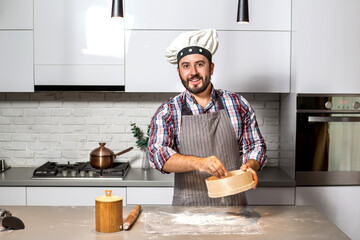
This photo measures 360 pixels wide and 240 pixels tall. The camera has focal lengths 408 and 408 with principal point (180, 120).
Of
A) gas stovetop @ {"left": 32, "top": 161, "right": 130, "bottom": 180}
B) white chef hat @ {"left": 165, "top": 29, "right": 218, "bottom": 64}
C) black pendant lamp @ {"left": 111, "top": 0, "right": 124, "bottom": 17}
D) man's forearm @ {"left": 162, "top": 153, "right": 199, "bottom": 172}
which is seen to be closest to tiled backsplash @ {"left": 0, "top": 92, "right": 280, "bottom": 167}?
gas stovetop @ {"left": 32, "top": 161, "right": 130, "bottom": 180}

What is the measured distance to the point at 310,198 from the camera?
3.04 m

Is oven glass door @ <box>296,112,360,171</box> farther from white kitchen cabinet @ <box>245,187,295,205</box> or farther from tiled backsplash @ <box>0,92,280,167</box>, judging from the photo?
tiled backsplash @ <box>0,92,280,167</box>

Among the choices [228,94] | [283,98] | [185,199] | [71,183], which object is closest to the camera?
[185,199]

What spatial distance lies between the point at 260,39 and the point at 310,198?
1262 millimetres

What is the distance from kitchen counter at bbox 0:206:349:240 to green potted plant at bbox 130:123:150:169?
1.44 meters

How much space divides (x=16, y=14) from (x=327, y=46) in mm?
2355

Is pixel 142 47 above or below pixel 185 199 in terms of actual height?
above

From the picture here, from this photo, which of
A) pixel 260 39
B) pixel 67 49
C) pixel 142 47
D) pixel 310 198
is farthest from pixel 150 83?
pixel 310 198

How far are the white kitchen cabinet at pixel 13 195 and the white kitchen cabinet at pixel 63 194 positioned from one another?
5 centimetres

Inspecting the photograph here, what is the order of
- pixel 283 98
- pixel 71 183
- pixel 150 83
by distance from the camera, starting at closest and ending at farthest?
1. pixel 71 183
2. pixel 150 83
3. pixel 283 98

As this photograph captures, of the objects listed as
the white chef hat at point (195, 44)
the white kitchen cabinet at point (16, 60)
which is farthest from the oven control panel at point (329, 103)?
the white kitchen cabinet at point (16, 60)

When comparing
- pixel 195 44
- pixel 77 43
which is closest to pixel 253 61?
pixel 195 44

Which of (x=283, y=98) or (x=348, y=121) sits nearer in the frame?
(x=348, y=121)

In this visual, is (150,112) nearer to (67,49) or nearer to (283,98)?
(67,49)
